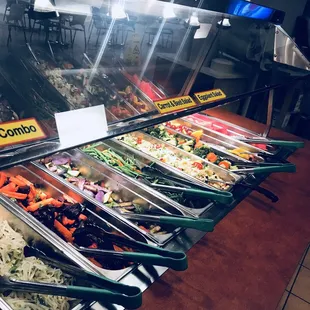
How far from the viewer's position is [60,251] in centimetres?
131

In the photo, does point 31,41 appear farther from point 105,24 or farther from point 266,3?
point 266,3

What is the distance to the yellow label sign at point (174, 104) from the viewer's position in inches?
67.0

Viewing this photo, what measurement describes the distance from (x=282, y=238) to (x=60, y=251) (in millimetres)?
1289

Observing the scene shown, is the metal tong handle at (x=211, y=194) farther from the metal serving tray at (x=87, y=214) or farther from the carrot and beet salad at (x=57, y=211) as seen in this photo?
the carrot and beet salad at (x=57, y=211)

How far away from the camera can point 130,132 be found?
136cm

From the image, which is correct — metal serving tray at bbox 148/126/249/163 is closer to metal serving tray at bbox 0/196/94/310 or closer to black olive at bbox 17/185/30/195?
black olive at bbox 17/185/30/195

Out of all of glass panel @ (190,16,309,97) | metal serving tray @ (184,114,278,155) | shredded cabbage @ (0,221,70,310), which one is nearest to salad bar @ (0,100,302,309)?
shredded cabbage @ (0,221,70,310)

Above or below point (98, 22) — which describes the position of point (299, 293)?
below

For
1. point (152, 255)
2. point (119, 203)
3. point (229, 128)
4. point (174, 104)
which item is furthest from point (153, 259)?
point (229, 128)

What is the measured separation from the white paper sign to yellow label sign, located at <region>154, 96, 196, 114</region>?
436 mm

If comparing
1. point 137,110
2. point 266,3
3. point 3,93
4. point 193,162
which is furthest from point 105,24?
point 266,3

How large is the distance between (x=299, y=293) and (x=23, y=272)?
273 cm

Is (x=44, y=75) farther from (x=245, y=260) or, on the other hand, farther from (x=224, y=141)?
(x=224, y=141)

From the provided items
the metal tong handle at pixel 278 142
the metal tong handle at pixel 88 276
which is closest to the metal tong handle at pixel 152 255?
the metal tong handle at pixel 88 276
